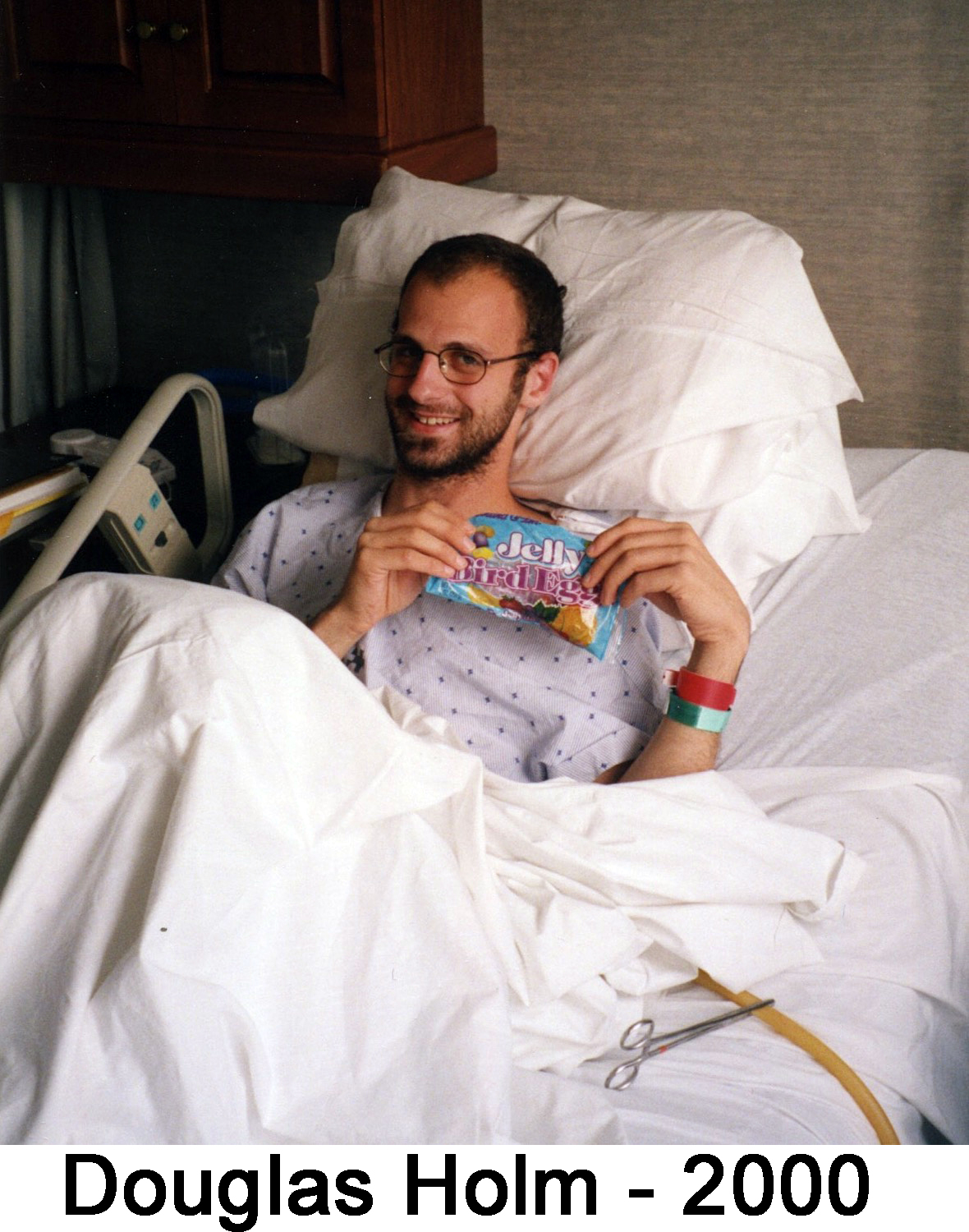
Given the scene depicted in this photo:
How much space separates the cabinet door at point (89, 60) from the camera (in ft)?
6.82

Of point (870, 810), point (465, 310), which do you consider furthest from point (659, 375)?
point (870, 810)

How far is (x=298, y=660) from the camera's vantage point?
1137 millimetres

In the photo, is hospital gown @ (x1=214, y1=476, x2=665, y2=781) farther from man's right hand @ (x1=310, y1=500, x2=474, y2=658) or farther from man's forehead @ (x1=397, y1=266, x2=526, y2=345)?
man's forehead @ (x1=397, y1=266, x2=526, y2=345)

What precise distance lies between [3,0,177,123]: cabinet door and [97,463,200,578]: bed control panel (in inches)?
32.6

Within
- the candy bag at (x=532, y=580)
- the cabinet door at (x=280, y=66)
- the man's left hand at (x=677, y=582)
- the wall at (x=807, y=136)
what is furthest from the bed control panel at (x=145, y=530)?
the wall at (x=807, y=136)

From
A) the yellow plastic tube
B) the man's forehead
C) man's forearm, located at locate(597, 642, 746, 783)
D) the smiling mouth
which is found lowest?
the yellow plastic tube

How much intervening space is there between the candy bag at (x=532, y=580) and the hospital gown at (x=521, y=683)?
112mm

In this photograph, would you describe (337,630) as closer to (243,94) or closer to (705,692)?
(705,692)

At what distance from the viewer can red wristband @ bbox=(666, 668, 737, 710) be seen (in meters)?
1.43

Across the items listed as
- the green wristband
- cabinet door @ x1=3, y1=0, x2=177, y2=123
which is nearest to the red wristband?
the green wristband

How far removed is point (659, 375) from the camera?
1.67 meters

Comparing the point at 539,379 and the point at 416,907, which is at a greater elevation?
the point at 539,379

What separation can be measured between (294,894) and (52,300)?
1.98m

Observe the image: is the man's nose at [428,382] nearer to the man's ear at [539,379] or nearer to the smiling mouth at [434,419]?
the smiling mouth at [434,419]
